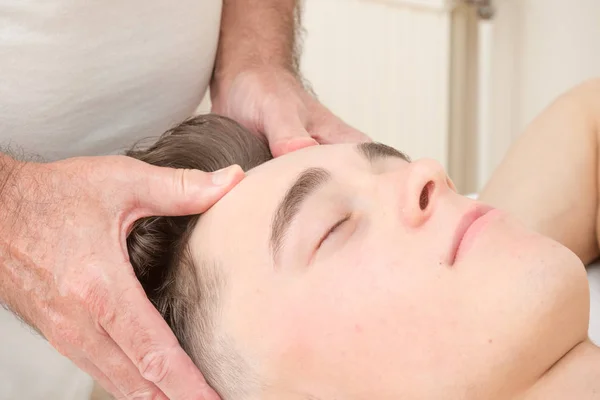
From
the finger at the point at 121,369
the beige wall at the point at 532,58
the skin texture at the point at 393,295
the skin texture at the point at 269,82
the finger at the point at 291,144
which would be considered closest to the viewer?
the skin texture at the point at 393,295

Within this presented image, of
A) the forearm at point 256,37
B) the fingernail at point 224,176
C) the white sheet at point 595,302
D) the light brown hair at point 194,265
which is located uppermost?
the forearm at point 256,37

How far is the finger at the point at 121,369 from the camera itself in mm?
852

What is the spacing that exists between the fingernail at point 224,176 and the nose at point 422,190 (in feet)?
0.78

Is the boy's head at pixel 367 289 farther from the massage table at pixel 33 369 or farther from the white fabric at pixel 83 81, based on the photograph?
the massage table at pixel 33 369

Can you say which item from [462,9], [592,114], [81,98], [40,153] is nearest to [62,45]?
[81,98]

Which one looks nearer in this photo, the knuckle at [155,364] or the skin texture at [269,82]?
the knuckle at [155,364]

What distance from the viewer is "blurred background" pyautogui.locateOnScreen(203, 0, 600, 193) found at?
2.27m

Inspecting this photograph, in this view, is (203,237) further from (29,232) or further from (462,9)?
(462,9)

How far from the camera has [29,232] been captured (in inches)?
35.1

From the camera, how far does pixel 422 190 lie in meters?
0.81

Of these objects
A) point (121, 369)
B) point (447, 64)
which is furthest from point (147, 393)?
point (447, 64)

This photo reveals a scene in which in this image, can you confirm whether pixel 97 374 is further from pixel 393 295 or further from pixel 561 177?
pixel 561 177

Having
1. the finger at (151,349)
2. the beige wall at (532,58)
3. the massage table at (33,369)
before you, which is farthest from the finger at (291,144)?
the beige wall at (532,58)

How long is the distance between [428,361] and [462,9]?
2.05 m
